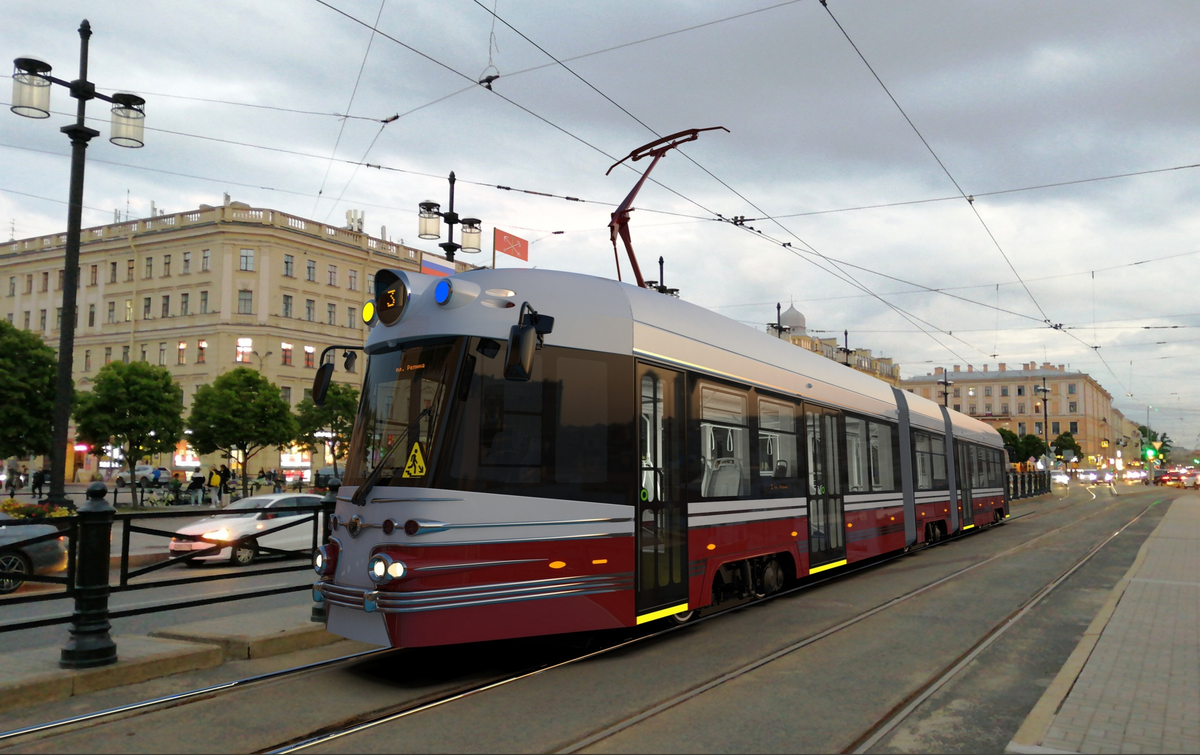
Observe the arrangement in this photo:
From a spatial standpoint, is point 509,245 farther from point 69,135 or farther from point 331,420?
point 331,420

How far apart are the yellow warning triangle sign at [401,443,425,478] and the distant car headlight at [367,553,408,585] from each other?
64 centimetres

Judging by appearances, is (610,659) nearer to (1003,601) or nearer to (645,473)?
(645,473)

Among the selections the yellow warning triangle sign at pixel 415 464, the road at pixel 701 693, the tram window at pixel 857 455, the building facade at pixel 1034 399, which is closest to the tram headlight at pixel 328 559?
the road at pixel 701 693

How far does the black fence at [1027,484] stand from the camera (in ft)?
158

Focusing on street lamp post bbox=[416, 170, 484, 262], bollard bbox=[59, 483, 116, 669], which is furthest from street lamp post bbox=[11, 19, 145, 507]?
bollard bbox=[59, 483, 116, 669]

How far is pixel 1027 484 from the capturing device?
51.3 meters

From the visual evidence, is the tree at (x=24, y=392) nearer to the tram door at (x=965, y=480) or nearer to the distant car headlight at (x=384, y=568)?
the tram door at (x=965, y=480)

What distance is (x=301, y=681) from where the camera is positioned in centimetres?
679

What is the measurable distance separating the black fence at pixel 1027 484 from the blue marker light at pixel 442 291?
4224 cm

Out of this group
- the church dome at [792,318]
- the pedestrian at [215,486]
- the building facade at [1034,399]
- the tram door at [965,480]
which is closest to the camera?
the tram door at [965,480]

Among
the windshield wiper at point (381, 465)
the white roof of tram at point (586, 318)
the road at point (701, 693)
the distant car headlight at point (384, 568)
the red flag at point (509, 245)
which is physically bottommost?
the road at point (701, 693)

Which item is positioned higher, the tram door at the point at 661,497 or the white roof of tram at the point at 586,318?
the white roof of tram at the point at 586,318

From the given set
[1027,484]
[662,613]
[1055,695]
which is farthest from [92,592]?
[1027,484]

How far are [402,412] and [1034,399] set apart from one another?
144061 mm
